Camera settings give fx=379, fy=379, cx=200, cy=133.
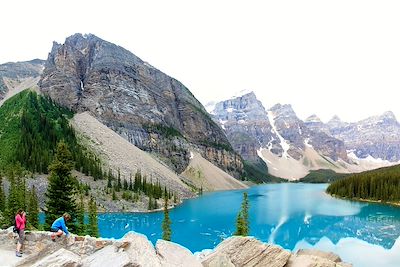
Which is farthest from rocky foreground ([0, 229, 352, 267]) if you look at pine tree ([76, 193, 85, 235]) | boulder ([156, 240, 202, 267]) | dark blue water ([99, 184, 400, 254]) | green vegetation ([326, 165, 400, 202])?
green vegetation ([326, 165, 400, 202])

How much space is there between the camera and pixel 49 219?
37094 millimetres

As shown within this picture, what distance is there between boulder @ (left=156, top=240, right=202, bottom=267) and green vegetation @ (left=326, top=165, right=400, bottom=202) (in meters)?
138

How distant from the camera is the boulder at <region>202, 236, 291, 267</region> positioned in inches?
630

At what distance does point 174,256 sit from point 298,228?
7733 centimetres

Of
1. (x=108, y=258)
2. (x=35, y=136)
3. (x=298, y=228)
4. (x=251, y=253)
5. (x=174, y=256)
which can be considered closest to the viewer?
(x=108, y=258)

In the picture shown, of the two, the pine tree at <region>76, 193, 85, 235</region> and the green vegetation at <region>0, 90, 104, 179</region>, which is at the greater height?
the green vegetation at <region>0, 90, 104, 179</region>

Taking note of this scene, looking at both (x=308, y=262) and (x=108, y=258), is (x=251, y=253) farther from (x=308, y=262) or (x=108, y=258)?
(x=108, y=258)

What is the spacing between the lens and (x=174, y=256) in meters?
14.6

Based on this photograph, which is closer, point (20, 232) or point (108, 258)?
point (108, 258)

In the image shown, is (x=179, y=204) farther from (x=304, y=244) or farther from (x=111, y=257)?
(x=111, y=257)

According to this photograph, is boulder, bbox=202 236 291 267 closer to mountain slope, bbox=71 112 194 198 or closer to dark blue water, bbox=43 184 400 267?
dark blue water, bbox=43 184 400 267

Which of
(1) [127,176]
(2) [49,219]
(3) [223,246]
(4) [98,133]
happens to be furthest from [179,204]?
(3) [223,246]

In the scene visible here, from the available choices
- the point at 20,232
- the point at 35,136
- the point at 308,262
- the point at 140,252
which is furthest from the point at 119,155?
the point at 140,252

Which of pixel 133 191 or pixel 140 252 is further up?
pixel 140 252
